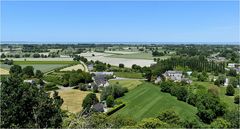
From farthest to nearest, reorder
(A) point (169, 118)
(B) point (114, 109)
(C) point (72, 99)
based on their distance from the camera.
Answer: (C) point (72, 99) → (B) point (114, 109) → (A) point (169, 118)

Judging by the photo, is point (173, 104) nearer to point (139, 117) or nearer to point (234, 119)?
point (139, 117)

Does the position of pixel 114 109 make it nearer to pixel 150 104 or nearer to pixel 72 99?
pixel 150 104

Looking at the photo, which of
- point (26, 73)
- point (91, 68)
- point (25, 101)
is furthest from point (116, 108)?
point (91, 68)

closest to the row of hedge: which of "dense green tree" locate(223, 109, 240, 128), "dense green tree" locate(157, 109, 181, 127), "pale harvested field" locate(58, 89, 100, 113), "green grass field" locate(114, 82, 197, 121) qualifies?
"green grass field" locate(114, 82, 197, 121)

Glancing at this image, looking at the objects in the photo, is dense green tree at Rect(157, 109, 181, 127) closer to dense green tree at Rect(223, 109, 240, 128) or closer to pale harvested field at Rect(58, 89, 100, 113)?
dense green tree at Rect(223, 109, 240, 128)

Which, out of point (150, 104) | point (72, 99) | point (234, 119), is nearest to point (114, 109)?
→ point (150, 104)

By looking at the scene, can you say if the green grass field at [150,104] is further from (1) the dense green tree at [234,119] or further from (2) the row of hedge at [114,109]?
(1) the dense green tree at [234,119]
